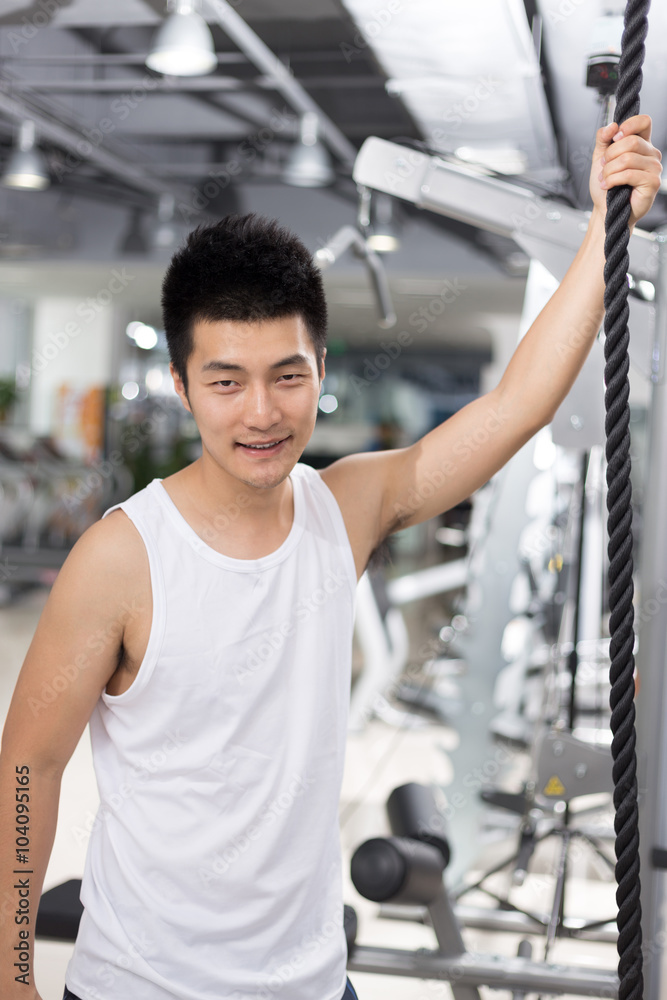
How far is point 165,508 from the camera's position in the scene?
3.35ft

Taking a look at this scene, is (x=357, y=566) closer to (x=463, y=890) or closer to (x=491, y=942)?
(x=463, y=890)

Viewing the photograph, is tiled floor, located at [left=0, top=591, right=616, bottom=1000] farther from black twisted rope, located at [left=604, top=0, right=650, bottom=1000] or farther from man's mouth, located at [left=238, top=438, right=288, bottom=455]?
black twisted rope, located at [left=604, top=0, right=650, bottom=1000]

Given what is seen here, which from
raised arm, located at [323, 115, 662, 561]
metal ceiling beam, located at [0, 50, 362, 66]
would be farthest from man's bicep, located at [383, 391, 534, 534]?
metal ceiling beam, located at [0, 50, 362, 66]

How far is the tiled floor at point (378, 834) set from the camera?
246 centimetres

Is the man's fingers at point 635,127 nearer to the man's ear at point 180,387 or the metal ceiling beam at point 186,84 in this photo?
the man's ear at point 180,387

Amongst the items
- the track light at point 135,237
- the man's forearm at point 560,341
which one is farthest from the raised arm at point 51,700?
the track light at point 135,237

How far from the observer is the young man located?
37.9 inches

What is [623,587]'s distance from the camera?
2.21ft

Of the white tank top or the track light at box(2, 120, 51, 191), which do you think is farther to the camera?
the track light at box(2, 120, 51, 191)

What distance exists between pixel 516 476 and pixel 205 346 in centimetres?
205

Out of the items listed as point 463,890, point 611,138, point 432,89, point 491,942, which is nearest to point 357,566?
point 611,138

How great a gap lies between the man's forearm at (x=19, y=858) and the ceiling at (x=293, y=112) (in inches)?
56.7

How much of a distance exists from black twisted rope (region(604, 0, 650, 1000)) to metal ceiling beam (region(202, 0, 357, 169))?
360 centimetres

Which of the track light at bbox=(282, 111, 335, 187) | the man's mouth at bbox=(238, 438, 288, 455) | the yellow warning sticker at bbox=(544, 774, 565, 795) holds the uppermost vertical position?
the track light at bbox=(282, 111, 335, 187)
